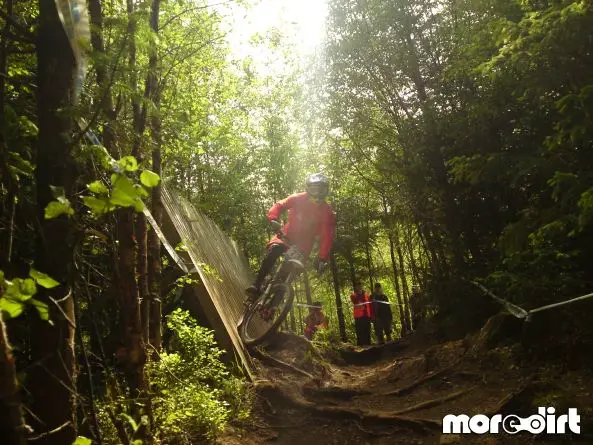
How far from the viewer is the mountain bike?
721 cm

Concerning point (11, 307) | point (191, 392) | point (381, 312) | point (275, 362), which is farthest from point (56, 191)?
point (381, 312)

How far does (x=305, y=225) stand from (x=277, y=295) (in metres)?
1.32

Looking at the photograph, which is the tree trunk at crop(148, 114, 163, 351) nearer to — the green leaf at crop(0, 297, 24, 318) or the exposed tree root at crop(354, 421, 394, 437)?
the exposed tree root at crop(354, 421, 394, 437)

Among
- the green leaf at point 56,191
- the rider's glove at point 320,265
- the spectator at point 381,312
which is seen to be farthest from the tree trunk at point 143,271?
the spectator at point 381,312

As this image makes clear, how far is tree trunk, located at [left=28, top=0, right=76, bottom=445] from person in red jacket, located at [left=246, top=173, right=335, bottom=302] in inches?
210

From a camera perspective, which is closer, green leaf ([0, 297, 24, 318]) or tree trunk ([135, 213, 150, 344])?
green leaf ([0, 297, 24, 318])

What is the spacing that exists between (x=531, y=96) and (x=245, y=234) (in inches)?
650

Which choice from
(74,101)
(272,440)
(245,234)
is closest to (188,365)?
(272,440)

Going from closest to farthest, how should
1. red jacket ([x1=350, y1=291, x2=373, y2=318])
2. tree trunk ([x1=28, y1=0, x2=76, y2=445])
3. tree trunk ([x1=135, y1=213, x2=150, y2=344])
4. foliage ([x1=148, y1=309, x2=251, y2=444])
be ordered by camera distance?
tree trunk ([x1=28, y1=0, x2=76, y2=445]) → foliage ([x1=148, y1=309, x2=251, y2=444]) → tree trunk ([x1=135, y1=213, x2=150, y2=344]) → red jacket ([x1=350, y1=291, x2=373, y2=318])

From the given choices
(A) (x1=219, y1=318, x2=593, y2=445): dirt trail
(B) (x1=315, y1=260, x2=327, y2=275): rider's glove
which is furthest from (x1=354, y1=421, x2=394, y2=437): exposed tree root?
(B) (x1=315, y1=260, x2=327, y2=275): rider's glove

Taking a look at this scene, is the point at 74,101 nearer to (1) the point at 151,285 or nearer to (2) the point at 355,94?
(1) the point at 151,285

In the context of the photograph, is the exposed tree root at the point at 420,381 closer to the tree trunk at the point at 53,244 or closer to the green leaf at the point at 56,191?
the tree trunk at the point at 53,244

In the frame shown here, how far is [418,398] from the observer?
583 cm

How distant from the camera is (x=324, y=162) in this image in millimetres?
21672
